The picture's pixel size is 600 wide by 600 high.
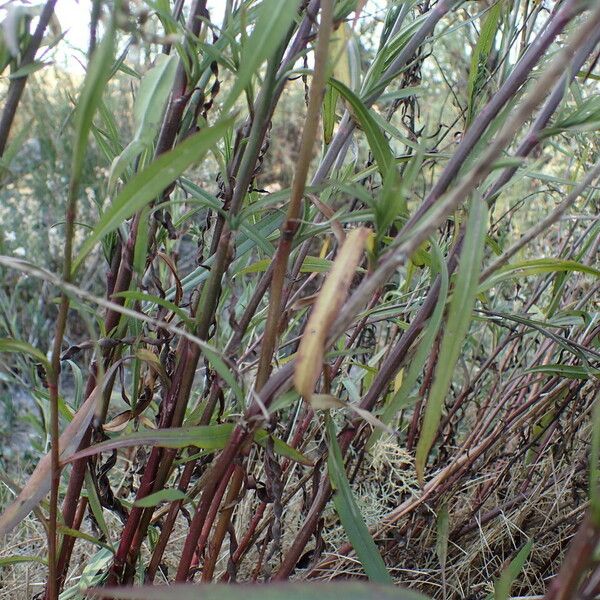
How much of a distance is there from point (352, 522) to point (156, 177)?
278 millimetres

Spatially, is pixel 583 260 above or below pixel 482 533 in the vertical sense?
above

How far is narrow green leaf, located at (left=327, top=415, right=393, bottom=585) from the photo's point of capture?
0.49 m

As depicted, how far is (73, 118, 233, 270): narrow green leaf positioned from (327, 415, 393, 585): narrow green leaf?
20 centimetres

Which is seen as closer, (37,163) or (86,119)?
(86,119)

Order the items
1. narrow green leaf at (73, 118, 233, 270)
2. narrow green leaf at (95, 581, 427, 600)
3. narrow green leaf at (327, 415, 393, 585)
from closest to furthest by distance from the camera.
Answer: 1. narrow green leaf at (95, 581, 427, 600)
2. narrow green leaf at (73, 118, 233, 270)
3. narrow green leaf at (327, 415, 393, 585)

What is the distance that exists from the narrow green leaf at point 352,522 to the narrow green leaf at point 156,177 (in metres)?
0.20

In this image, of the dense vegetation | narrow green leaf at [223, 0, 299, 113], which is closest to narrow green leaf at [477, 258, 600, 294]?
the dense vegetation

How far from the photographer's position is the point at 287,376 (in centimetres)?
44

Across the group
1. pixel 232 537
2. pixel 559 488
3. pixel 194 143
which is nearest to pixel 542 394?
pixel 559 488

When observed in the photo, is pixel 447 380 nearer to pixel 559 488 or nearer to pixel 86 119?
pixel 86 119

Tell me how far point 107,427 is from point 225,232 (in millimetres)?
206

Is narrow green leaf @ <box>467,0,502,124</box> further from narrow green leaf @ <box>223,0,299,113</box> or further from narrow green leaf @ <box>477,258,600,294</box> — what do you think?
narrow green leaf @ <box>223,0,299,113</box>

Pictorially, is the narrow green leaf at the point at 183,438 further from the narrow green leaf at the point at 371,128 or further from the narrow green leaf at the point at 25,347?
the narrow green leaf at the point at 371,128

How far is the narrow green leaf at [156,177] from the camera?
0.38m
